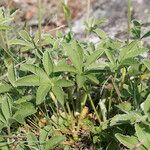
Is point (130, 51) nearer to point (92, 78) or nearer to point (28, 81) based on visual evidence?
point (92, 78)

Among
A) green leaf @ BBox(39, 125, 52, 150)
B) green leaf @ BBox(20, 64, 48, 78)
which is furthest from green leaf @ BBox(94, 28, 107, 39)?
green leaf @ BBox(39, 125, 52, 150)

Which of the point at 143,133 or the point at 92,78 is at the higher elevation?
the point at 92,78

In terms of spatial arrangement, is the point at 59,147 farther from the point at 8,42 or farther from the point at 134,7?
the point at 134,7

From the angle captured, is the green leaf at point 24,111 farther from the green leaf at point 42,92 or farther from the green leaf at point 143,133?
the green leaf at point 143,133

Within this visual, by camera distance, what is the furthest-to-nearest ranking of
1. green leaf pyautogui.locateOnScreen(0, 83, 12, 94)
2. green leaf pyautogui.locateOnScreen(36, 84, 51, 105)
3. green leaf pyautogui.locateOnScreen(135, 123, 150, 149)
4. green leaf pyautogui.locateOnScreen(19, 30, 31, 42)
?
green leaf pyautogui.locateOnScreen(19, 30, 31, 42) → green leaf pyautogui.locateOnScreen(0, 83, 12, 94) → green leaf pyautogui.locateOnScreen(36, 84, 51, 105) → green leaf pyautogui.locateOnScreen(135, 123, 150, 149)

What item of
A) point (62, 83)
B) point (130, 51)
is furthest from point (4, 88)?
point (130, 51)

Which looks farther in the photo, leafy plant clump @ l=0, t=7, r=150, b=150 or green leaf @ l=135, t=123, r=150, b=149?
leafy plant clump @ l=0, t=7, r=150, b=150

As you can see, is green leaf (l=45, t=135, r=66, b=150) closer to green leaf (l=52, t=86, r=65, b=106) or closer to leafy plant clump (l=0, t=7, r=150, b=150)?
leafy plant clump (l=0, t=7, r=150, b=150)

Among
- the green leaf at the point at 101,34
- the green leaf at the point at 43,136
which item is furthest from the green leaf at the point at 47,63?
the green leaf at the point at 101,34
